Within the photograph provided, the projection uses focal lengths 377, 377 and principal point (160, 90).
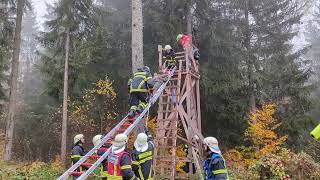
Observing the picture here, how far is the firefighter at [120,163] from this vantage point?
23.7 ft

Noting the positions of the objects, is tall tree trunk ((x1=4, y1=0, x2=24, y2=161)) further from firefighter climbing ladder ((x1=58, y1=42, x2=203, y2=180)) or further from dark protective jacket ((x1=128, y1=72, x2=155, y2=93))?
dark protective jacket ((x1=128, y1=72, x2=155, y2=93))

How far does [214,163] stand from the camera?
712cm

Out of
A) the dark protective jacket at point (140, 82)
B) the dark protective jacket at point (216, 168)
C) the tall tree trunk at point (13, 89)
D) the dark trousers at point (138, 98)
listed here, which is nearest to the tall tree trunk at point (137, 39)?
the dark protective jacket at point (140, 82)

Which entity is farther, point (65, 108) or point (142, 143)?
point (65, 108)

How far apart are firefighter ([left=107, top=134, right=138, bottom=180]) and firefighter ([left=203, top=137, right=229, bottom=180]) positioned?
4.81 ft

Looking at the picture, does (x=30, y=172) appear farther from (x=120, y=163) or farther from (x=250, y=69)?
(x=250, y=69)

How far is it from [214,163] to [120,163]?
5.94 ft

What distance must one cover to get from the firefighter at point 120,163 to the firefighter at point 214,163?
Result: 1466mm

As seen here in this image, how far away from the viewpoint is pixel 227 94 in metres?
24.4

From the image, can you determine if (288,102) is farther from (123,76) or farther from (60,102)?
(60,102)

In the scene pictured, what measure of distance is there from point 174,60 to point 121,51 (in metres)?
10.8

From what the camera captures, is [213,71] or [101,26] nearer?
[101,26]

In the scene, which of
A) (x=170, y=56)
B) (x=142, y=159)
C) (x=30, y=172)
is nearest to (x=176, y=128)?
(x=170, y=56)

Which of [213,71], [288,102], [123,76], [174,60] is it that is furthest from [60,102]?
[288,102]
